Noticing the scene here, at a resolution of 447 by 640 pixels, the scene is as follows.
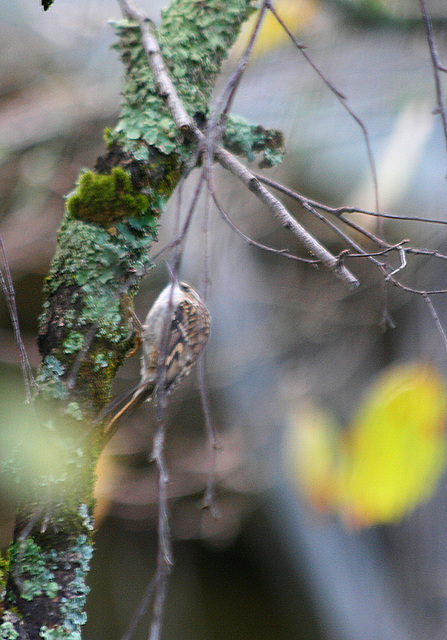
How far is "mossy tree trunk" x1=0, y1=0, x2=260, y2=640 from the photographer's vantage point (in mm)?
723

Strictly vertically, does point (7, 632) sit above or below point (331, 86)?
below

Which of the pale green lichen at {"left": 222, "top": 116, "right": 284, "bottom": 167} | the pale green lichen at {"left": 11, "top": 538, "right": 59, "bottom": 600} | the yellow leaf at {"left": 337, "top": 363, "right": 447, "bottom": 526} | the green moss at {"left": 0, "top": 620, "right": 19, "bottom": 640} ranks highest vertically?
the pale green lichen at {"left": 222, "top": 116, "right": 284, "bottom": 167}

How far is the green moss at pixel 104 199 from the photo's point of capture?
2.66 ft

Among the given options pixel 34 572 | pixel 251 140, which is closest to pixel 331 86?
pixel 251 140

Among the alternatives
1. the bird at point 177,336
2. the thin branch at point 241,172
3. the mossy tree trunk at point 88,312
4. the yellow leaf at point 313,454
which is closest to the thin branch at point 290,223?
the thin branch at point 241,172

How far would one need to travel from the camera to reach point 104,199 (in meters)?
0.81

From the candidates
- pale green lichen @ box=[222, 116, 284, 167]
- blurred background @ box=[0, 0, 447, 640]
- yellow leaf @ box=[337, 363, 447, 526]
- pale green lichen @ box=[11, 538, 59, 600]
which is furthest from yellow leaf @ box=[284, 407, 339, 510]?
pale green lichen @ box=[11, 538, 59, 600]

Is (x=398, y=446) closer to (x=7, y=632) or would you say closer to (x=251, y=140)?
(x=251, y=140)

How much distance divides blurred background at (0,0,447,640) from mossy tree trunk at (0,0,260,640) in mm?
983

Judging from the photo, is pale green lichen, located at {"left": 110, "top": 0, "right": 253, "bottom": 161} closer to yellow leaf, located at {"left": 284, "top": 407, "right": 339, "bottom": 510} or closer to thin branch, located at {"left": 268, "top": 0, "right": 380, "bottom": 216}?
thin branch, located at {"left": 268, "top": 0, "right": 380, "bottom": 216}

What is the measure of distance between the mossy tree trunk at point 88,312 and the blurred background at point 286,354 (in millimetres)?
983

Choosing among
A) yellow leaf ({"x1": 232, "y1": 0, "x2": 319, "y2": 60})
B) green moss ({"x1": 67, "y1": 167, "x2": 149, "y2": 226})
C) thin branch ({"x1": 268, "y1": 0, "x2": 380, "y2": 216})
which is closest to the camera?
thin branch ({"x1": 268, "y1": 0, "x2": 380, "y2": 216})

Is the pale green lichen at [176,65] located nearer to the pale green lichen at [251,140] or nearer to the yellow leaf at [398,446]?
the pale green lichen at [251,140]

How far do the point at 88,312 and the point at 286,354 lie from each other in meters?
2.26
